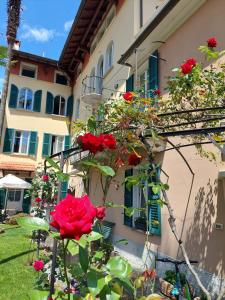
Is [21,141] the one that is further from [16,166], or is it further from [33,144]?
[16,166]

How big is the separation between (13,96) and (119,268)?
68.7 feet

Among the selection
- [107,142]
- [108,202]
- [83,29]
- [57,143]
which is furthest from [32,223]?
[57,143]

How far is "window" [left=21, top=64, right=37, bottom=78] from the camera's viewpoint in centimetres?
2181

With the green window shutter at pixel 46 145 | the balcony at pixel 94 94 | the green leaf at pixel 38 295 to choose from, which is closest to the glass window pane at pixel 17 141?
the green window shutter at pixel 46 145

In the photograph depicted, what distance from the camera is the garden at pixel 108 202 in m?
1.57

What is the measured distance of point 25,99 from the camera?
70.1 feet

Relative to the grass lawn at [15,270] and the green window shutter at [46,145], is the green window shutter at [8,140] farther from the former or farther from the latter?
the grass lawn at [15,270]

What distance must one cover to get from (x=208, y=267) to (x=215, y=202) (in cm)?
131

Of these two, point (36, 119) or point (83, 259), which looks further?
point (36, 119)

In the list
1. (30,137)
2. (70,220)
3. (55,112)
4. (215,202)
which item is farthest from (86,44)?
(70,220)

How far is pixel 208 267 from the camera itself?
226 inches

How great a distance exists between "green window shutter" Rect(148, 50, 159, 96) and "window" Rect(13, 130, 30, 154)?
546 inches

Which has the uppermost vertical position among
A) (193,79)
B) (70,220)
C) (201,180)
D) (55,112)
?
(55,112)

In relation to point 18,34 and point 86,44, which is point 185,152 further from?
point 86,44
